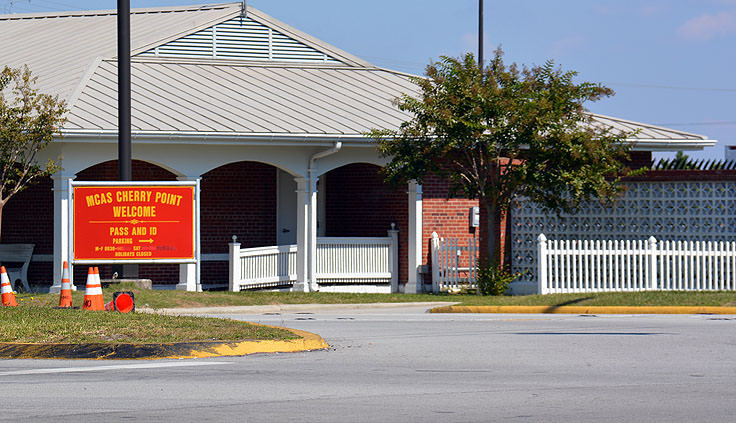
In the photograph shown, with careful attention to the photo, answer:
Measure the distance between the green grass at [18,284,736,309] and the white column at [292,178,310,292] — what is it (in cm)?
164

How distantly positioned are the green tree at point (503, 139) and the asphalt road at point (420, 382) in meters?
6.90

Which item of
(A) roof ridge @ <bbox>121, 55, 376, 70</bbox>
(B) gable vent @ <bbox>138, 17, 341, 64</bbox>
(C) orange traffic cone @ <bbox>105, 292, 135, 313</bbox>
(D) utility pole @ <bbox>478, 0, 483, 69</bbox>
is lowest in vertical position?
(C) orange traffic cone @ <bbox>105, 292, 135, 313</bbox>

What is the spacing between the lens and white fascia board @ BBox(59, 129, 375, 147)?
20.7 m

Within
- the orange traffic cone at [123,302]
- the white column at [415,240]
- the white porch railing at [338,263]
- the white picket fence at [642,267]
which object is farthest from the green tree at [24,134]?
the white picket fence at [642,267]

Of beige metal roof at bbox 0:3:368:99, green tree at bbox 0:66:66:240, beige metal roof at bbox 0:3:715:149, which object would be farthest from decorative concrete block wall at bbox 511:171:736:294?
green tree at bbox 0:66:66:240

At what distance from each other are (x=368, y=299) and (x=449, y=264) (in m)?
2.99

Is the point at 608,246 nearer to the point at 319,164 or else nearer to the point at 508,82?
the point at 508,82

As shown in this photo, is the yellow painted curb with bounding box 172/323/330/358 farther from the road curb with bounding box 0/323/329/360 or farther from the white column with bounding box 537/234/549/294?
the white column with bounding box 537/234/549/294

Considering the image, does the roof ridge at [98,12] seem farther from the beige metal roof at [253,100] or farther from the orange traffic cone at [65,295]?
the orange traffic cone at [65,295]

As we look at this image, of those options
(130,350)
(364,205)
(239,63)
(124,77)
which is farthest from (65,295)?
(239,63)

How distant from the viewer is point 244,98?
24453mm

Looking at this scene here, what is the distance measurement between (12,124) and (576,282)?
35.8 feet

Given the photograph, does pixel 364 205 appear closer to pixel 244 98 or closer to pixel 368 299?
pixel 244 98

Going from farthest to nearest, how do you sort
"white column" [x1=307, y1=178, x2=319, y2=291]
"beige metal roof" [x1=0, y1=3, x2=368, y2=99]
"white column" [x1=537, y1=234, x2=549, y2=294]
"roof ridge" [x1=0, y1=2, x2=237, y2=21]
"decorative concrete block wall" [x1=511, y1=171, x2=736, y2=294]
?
"roof ridge" [x1=0, y1=2, x2=237, y2=21]
"beige metal roof" [x1=0, y1=3, x2=368, y2=99]
"white column" [x1=307, y1=178, x2=319, y2=291]
"decorative concrete block wall" [x1=511, y1=171, x2=736, y2=294]
"white column" [x1=537, y1=234, x2=549, y2=294]
